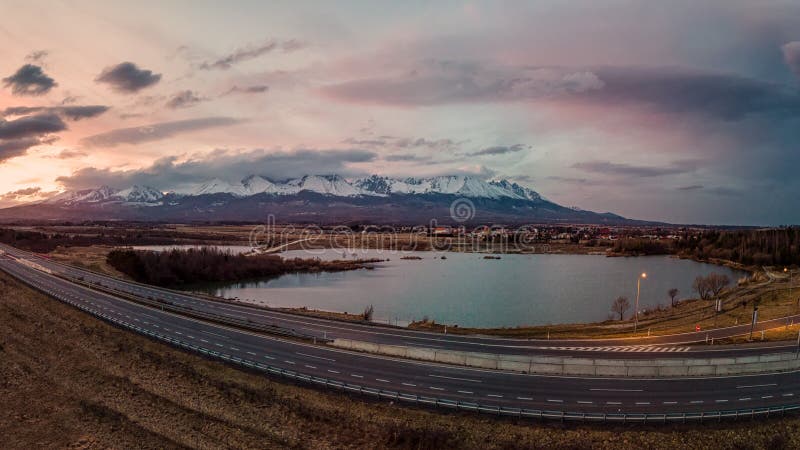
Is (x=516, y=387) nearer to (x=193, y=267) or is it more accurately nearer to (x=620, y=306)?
(x=620, y=306)

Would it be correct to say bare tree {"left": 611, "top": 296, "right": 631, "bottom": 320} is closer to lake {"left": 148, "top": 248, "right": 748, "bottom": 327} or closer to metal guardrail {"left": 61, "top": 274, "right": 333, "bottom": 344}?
lake {"left": 148, "top": 248, "right": 748, "bottom": 327}

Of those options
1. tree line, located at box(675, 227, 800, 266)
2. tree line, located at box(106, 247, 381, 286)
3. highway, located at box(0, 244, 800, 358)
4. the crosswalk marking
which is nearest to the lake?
tree line, located at box(106, 247, 381, 286)

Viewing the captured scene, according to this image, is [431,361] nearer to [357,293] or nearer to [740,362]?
[740,362]

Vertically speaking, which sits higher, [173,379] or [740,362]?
[740,362]

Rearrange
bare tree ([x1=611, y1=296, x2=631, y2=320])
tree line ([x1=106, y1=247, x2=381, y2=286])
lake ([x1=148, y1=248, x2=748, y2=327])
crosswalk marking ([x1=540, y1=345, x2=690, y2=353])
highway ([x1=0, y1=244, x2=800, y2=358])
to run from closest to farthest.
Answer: highway ([x1=0, y1=244, x2=800, y2=358]), crosswalk marking ([x1=540, y1=345, x2=690, y2=353]), bare tree ([x1=611, y1=296, x2=631, y2=320]), lake ([x1=148, y1=248, x2=748, y2=327]), tree line ([x1=106, y1=247, x2=381, y2=286])

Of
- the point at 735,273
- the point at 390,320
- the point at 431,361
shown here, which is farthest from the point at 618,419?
the point at 735,273
